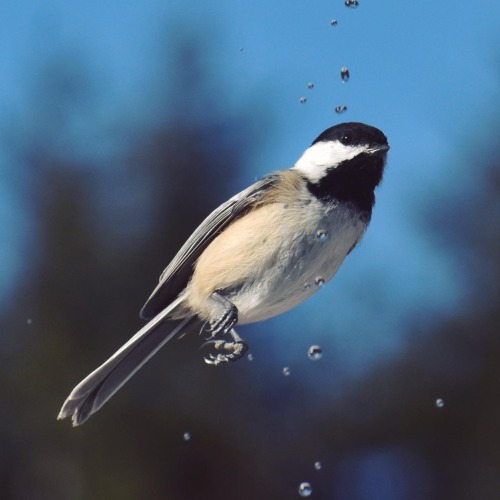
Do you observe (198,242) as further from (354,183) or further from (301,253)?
(354,183)

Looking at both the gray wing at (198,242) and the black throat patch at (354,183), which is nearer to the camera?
the black throat patch at (354,183)

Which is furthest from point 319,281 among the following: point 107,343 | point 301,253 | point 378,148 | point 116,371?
point 107,343

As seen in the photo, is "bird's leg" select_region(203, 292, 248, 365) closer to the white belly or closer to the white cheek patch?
the white belly

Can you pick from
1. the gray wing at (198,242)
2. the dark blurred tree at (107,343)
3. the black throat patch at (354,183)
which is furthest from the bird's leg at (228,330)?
the dark blurred tree at (107,343)

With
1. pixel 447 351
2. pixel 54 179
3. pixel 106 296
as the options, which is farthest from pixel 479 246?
pixel 54 179

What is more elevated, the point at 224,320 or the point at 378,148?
the point at 378,148

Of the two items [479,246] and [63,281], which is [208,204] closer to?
[63,281]

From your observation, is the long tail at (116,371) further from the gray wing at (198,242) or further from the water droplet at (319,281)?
the water droplet at (319,281)
